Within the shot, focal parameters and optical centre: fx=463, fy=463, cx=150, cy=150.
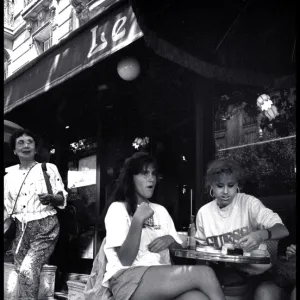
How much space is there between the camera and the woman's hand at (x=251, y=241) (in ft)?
9.70

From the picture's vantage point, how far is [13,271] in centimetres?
493

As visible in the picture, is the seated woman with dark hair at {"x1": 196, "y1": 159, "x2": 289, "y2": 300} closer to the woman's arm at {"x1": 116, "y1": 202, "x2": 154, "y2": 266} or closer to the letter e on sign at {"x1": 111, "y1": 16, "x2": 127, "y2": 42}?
the woman's arm at {"x1": 116, "y1": 202, "x2": 154, "y2": 266}

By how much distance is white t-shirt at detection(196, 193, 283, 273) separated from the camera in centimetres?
333

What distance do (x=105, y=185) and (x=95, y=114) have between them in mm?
1006

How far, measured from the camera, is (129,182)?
11.2 ft

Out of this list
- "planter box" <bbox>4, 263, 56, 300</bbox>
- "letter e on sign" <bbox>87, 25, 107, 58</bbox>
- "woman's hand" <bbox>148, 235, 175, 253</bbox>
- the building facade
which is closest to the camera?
"woman's hand" <bbox>148, 235, 175, 253</bbox>

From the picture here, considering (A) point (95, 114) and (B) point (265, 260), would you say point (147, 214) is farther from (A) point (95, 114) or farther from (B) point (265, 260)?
(A) point (95, 114)

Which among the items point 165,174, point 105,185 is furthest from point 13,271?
point 165,174

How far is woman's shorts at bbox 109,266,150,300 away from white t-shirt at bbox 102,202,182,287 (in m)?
0.06

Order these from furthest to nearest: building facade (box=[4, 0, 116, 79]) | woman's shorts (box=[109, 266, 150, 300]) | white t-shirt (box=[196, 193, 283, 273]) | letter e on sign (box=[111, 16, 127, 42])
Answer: building facade (box=[4, 0, 116, 79])
letter e on sign (box=[111, 16, 127, 42])
white t-shirt (box=[196, 193, 283, 273])
woman's shorts (box=[109, 266, 150, 300])

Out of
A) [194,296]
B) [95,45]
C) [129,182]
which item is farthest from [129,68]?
[194,296]

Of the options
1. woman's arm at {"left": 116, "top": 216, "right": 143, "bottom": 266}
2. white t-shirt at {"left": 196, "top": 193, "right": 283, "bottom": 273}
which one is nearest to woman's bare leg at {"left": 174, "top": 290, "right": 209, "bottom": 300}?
woman's arm at {"left": 116, "top": 216, "right": 143, "bottom": 266}

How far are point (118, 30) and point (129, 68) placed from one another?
116 cm

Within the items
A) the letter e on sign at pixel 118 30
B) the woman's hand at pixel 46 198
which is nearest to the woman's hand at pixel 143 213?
the letter e on sign at pixel 118 30
